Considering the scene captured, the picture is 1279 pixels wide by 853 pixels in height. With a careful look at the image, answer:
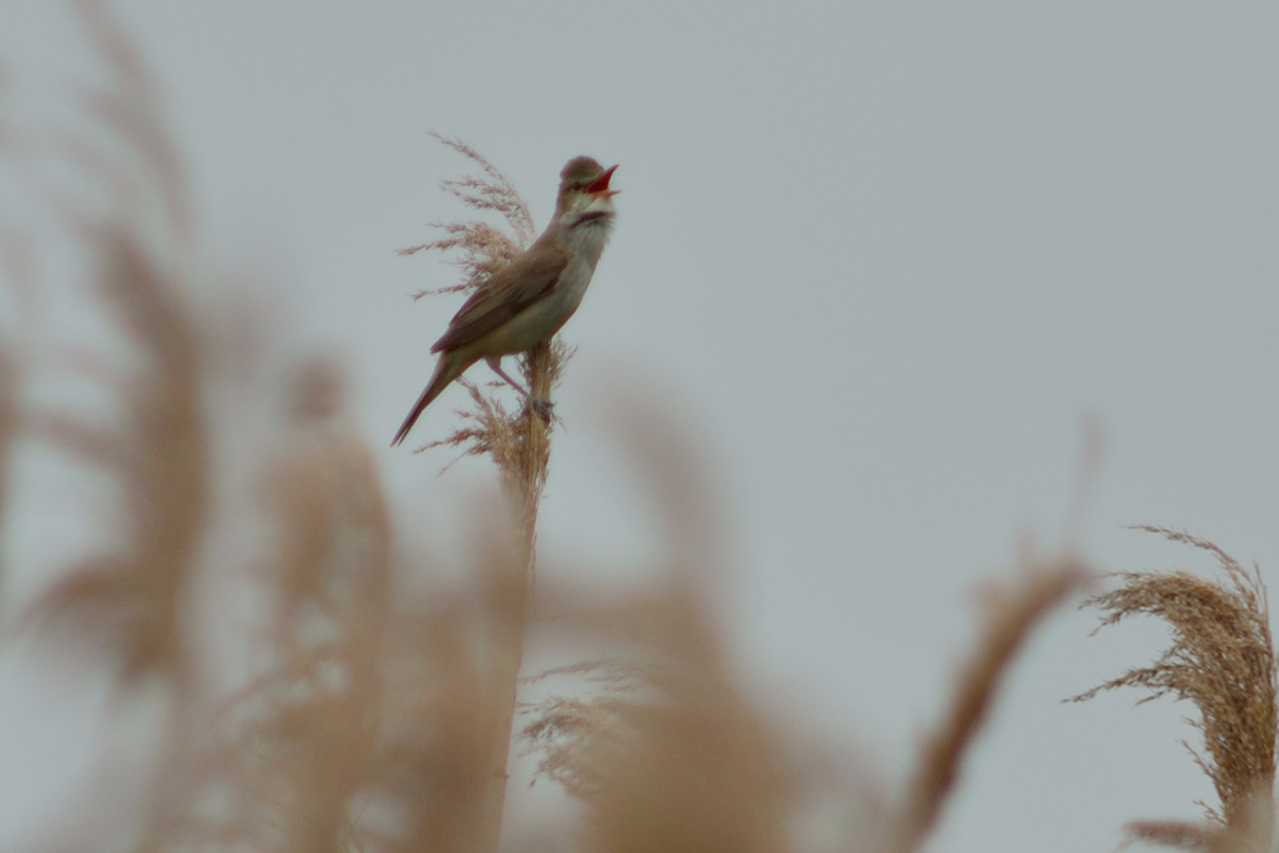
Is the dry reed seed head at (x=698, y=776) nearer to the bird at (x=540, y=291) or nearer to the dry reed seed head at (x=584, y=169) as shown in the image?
the bird at (x=540, y=291)

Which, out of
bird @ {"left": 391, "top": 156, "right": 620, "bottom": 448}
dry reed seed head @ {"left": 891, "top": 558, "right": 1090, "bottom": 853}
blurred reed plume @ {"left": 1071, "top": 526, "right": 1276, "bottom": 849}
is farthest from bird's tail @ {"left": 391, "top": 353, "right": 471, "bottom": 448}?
dry reed seed head @ {"left": 891, "top": 558, "right": 1090, "bottom": 853}

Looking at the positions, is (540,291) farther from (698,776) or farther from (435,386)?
(698,776)

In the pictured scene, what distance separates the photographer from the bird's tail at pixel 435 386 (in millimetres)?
8820

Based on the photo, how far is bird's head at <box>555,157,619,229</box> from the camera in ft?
29.7

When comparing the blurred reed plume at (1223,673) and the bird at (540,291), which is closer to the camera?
the blurred reed plume at (1223,673)

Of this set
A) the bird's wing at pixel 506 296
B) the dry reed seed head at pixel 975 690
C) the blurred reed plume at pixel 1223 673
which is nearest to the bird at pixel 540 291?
the bird's wing at pixel 506 296

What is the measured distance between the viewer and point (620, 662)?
1.09 m

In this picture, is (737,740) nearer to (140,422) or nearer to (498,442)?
(140,422)

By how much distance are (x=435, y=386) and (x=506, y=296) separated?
1351mm

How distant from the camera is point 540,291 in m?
8.20

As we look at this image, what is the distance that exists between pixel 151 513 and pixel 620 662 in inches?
13.4

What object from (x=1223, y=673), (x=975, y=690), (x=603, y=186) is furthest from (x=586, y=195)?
(x=975, y=690)

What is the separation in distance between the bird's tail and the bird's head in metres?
1.01

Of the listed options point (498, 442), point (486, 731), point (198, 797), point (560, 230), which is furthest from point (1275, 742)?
point (560, 230)
